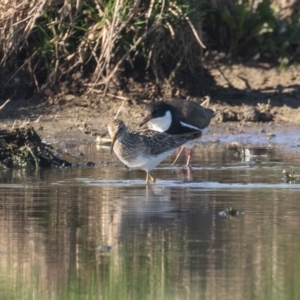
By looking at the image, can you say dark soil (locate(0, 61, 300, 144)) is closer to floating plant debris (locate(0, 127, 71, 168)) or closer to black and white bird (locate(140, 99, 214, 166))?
black and white bird (locate(140, 99, 214, 166))

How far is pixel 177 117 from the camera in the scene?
39.7ft

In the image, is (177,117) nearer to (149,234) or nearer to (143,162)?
(143,162)

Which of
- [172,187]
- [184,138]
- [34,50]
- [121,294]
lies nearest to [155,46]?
[34,50]

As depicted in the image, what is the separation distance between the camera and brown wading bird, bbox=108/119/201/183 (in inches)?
394

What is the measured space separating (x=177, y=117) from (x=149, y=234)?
4899 millimetres

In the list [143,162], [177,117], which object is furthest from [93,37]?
[143,162]

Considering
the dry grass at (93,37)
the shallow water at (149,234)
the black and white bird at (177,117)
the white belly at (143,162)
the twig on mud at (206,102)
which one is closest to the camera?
the shallow water at (149,234)

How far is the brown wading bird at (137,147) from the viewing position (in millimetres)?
10016

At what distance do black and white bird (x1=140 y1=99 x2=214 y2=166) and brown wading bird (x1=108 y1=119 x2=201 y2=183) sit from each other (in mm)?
1408

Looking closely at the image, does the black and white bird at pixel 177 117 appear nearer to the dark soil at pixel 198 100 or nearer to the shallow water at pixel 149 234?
the dark soil at pixel 198 100

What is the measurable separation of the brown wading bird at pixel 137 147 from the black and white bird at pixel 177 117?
1.41 m

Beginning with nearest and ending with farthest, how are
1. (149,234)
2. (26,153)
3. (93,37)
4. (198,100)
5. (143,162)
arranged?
(149,234) < (143,162) < (26,153) < (93,37) < (198,100)

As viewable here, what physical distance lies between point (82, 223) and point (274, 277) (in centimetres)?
197

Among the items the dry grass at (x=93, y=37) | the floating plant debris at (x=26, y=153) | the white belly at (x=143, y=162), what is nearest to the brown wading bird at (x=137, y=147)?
the white belly at (x=143, y=162)
